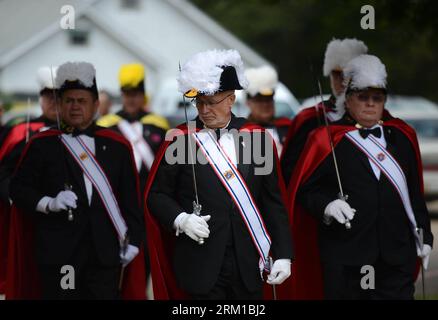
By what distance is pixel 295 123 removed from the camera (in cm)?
855

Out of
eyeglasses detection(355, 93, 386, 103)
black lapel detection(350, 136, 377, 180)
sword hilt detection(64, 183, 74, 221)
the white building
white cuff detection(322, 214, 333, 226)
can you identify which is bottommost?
white cuff detection(322, 214, 333, 226)

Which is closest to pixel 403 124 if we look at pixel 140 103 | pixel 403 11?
pixel 403 11

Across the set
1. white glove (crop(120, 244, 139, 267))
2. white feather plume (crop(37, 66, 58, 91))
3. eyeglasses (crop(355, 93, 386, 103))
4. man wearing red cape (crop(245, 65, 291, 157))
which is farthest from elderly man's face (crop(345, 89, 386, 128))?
man wearing red cape (crop(245, 65, 291, 157))

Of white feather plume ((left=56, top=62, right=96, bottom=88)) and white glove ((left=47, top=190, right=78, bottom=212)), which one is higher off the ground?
white feather plume ((left=56, top=62, right=96, bottom=88))

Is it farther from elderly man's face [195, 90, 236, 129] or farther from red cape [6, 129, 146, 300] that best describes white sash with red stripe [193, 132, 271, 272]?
red cape [6, 129, 146, 300]

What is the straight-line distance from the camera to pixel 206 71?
604 cm

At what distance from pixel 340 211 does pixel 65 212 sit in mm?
1849

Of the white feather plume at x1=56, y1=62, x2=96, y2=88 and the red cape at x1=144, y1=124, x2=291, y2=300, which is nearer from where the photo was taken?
the red cape at x1=144, y1=124, x2=291, y2=300

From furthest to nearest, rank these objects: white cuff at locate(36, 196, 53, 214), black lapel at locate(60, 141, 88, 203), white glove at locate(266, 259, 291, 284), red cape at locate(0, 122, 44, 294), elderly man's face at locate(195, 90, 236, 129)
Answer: red cape at locate(0, 122, 44, 294) < black lapel at locate(60, 141, 88, 203) < white cuff at locate(36, 196, 53, 214) < elderly man's face at locate(195, 90, 236, 129) < white glove at locate(266, 259, 291, 284)

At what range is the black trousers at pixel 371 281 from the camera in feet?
23.1

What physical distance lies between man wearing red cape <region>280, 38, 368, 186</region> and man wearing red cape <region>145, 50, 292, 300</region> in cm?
187

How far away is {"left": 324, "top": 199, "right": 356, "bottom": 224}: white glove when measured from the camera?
6789 mm

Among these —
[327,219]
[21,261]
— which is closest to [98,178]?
[21,261]
